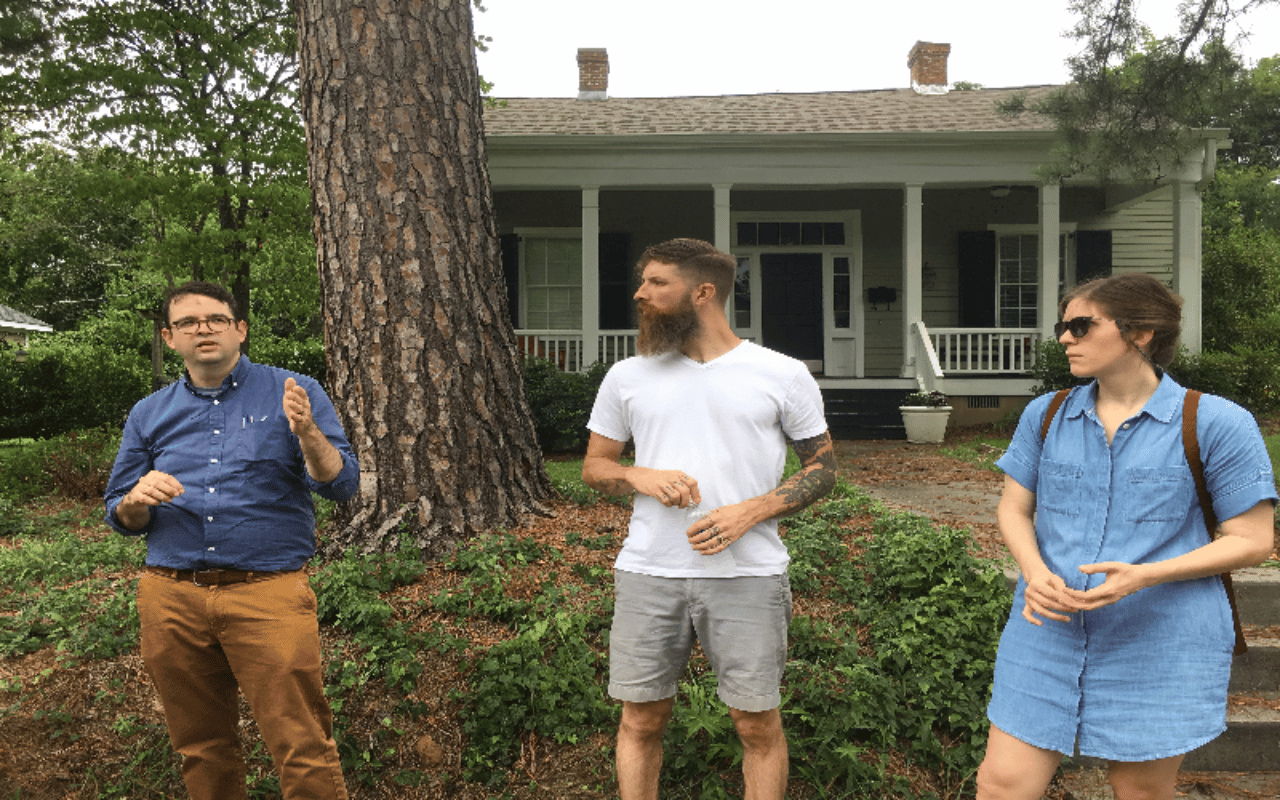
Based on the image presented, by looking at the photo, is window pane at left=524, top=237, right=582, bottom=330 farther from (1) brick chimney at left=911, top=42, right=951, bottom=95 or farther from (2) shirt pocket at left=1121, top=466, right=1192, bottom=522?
(2) shirt pocket at left=1121, top=466, right=1192, bottom=522

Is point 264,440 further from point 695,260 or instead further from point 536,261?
point 536,261

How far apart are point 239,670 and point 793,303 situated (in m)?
13.1

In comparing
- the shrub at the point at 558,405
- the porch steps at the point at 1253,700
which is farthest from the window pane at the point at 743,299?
the porch steps at the point at 1253,700

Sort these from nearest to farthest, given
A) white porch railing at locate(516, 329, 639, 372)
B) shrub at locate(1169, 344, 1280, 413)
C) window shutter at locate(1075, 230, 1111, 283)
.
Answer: shrub at locate(1169, 344, 1280, 413)
white porch railing at locate(516, 329, 639, 372)
window shutter at locate(1075, 230, 1111, 283)

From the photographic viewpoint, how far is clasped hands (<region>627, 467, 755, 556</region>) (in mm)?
2461

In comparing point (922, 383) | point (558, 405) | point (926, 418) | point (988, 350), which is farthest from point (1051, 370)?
point (558, 405)

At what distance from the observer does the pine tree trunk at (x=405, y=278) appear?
186 inches

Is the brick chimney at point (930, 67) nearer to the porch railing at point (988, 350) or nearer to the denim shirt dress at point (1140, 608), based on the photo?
the porch railing at point (988, 350)

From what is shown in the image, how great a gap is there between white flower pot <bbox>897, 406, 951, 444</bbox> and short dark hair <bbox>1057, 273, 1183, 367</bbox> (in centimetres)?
965

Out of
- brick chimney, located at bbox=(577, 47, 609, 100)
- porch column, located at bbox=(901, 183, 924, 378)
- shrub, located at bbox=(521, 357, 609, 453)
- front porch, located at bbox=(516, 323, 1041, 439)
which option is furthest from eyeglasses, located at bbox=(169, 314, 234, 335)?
brick chimney, located at bbox=(577, 47, 609, 100)

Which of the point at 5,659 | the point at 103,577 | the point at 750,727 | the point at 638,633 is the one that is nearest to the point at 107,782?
the point at 5,659

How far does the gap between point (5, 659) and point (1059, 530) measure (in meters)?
4.32

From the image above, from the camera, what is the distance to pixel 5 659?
4.09m

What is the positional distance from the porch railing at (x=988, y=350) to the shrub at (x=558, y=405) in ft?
16.8
